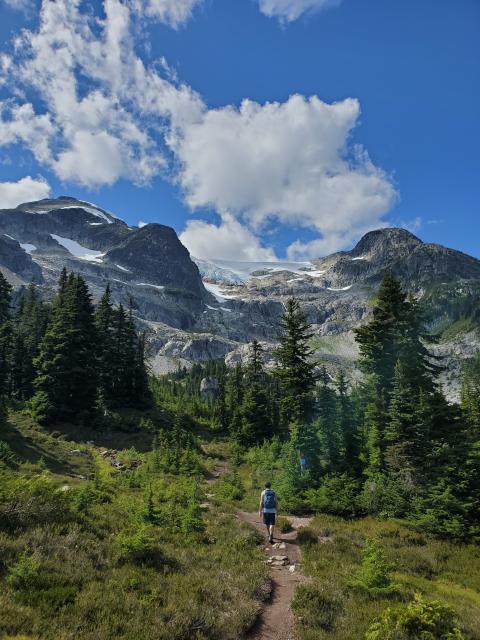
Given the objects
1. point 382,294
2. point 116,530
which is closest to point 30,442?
point 116,530

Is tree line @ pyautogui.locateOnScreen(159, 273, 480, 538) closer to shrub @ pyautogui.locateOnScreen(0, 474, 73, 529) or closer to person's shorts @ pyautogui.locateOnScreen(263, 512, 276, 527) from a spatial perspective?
person's shorts @ pyautogui.locateOnScreen(263, 512, 276, 527)

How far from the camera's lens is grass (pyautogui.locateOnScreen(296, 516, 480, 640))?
9.47m

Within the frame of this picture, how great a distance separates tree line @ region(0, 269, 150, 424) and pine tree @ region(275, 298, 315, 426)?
26.0 meters

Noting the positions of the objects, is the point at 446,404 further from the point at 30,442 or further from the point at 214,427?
the point at 214,427

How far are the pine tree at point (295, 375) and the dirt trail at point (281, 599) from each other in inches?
451

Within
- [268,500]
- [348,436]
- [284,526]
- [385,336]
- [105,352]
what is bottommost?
[284,526]

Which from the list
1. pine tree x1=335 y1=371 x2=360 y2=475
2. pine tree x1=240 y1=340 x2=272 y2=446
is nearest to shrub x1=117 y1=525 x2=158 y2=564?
pine tree x1=335 y1=371 x2=360 y2=475

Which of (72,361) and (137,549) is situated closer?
(137,549)

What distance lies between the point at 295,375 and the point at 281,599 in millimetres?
18923

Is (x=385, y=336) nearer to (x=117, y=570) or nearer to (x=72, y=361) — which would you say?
(x=117, y=570)

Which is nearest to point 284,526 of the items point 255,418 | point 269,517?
point 269,517

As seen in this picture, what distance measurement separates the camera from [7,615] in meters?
6.83

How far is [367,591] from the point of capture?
36.0 ft

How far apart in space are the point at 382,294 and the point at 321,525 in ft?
53.7
